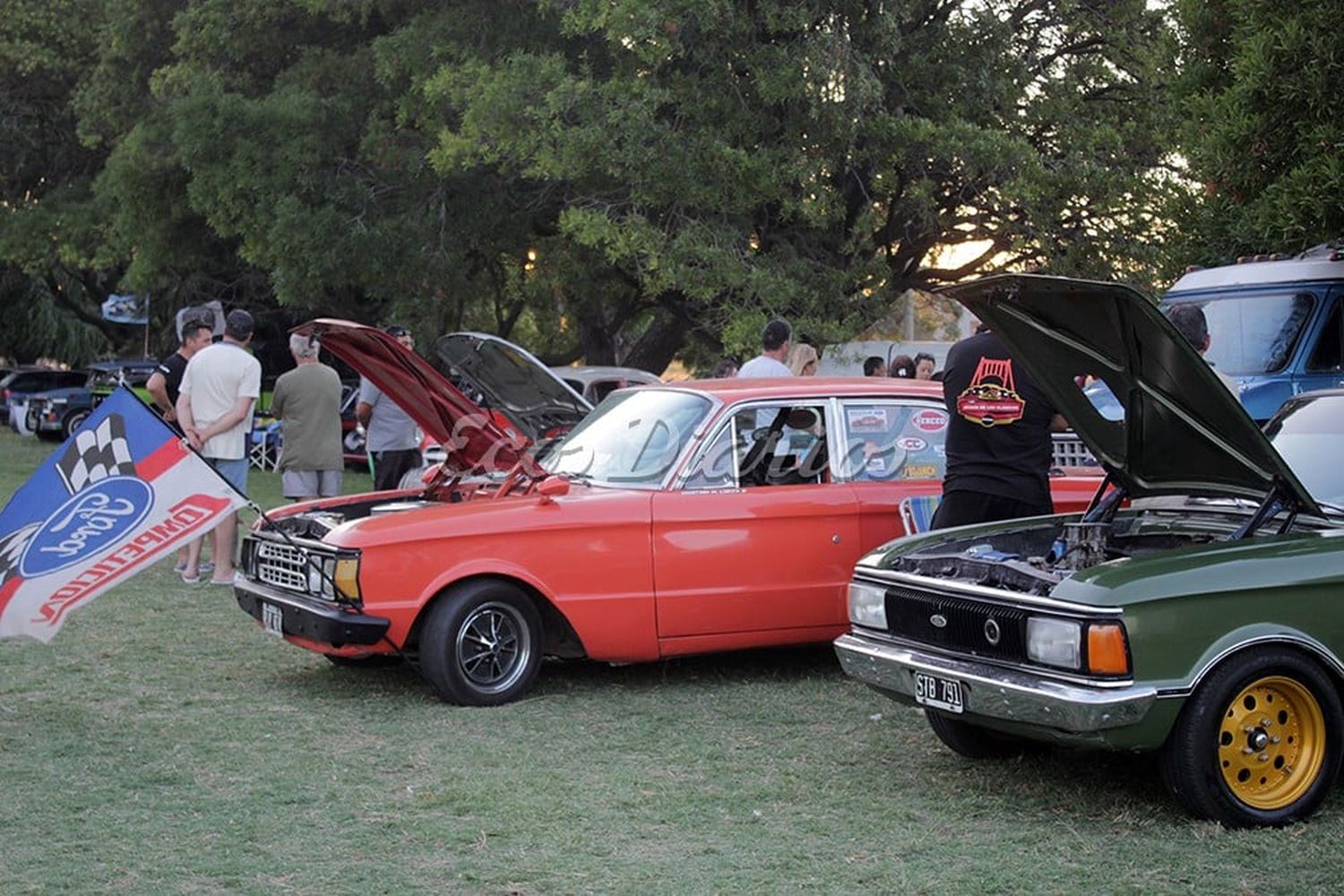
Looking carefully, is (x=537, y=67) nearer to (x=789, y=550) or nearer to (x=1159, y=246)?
(x=1159, y=246)

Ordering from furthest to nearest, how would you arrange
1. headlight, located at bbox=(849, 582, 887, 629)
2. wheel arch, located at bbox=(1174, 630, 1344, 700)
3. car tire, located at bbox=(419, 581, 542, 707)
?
1. car tire, located at bbox=(419, 581, 542, 707)
2. headlight, located at bbox=(849, 582, 887, 629)
3. wheel arch, located at bbox=(1174, 630, 1344, 700)

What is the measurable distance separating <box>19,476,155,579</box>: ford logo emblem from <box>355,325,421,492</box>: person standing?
4.50m

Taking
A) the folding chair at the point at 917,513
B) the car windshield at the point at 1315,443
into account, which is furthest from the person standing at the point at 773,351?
the car windshield at the point at 1315,443

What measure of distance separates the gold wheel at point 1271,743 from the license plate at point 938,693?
0.91m

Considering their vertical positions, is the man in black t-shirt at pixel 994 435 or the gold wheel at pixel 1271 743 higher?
the man in black t-shirt at pixel 994 435

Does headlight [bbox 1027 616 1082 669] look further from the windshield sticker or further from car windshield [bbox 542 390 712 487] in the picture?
the windshield sticker

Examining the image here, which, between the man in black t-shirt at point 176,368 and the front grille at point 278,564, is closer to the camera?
the front grille at point 278,564

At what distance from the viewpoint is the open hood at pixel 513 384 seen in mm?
10352

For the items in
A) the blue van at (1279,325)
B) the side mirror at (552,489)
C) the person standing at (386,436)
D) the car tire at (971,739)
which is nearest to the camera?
the car tire at (971,739)

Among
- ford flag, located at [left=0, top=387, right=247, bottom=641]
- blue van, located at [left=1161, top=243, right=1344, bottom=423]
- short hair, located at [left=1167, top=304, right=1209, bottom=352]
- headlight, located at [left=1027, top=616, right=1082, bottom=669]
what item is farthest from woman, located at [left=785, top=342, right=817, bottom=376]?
headlight, located at [left=1027, top=616, right=1082, bottom=669]

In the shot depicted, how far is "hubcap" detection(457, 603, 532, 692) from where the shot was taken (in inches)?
304

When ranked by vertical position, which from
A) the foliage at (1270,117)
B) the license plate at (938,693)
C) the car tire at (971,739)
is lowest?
the car tire at (971,739)

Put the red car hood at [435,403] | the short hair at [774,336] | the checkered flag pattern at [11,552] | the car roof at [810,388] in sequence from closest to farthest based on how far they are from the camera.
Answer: the checkered flag pattern at [11,552] < the car roof at [810,388] < the red car hood at [435,403] < the short hair at [774,336]

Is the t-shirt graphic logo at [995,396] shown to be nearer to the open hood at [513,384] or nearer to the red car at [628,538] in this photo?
the red car at [628,538]
